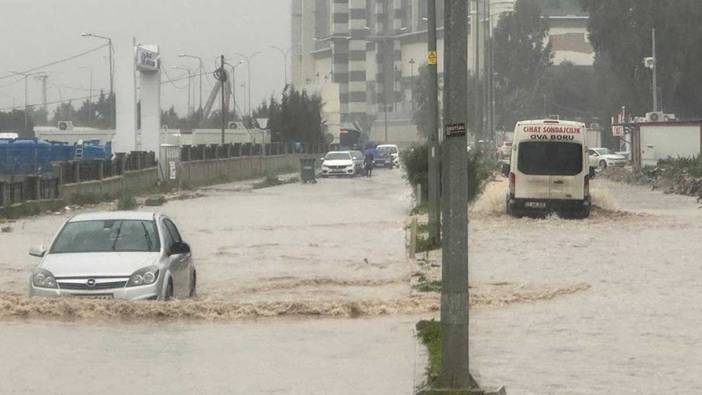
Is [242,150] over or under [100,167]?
over

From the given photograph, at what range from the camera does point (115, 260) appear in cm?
1862

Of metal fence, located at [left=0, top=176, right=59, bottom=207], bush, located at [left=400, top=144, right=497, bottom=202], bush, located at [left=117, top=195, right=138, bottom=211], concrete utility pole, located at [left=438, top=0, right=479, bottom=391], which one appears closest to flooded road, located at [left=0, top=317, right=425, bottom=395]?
concrete utility pole, located at [left=438, top=0, right=479, bottom=391]

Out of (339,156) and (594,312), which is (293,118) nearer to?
(339,156)

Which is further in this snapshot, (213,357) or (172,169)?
(172,169)

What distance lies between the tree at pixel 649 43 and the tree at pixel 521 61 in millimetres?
35676

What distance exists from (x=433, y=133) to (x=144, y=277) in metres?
15.1

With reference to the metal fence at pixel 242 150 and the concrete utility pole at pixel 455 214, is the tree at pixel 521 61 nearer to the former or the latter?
the metal fence at pixel 242 150

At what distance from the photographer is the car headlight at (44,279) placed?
1828cm

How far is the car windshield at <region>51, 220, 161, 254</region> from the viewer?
19.3 m

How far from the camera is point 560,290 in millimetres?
22688

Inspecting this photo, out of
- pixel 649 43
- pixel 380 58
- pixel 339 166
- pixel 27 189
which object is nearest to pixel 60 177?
pixel 27 189

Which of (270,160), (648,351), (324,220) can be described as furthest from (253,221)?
(270,160)

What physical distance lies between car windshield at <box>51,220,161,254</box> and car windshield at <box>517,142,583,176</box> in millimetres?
20455

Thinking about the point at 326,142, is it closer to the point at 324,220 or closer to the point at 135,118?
the point at 135,118
